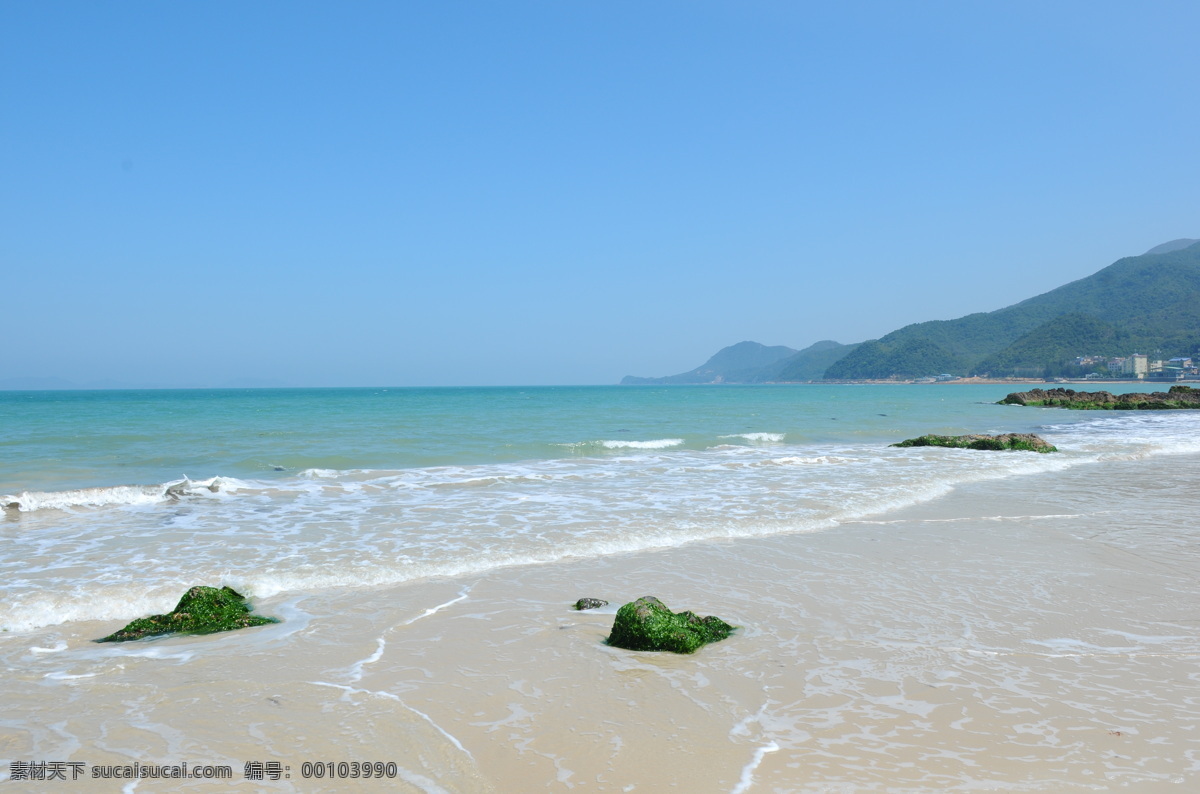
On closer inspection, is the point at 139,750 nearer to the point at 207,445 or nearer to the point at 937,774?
the point at 937,774

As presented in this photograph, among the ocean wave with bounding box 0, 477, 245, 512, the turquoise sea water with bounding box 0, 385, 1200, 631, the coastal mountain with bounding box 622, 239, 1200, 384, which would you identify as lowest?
the turquoise sea water with bounding box 0, 385, 1200, 631

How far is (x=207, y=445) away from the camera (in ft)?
73.5

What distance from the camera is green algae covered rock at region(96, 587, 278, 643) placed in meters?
5.77

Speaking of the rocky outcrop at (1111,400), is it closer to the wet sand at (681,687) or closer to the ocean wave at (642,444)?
the ocean wave at (642,444)

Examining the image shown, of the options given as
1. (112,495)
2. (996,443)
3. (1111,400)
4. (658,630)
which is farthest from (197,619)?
(1111,400)

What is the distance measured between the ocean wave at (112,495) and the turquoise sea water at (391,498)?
4 centimetres

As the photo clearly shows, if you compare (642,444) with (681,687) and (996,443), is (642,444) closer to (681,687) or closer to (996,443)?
(996,443)

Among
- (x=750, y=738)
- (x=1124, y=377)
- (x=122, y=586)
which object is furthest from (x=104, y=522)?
(x=1124, y=377)

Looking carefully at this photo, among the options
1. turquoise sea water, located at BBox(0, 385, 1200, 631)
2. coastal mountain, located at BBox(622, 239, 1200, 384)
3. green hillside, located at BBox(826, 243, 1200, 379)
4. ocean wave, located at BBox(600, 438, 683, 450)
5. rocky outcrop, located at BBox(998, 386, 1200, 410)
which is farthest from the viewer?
green hillside, located at BBox(826, 243, 1200, 379)

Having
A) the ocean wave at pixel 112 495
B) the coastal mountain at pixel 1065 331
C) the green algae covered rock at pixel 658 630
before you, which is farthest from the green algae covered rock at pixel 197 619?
the coastal mountain at pixel 1065 331

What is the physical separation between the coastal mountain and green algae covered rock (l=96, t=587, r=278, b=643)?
15159 cm

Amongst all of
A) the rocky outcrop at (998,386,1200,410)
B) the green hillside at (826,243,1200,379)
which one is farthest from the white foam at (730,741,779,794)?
the green hillside at (826,243,1200,379)

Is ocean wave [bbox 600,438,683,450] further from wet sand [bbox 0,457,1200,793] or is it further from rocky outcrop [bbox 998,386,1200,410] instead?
rocky outcrop [bbox 998,386,1200,410]

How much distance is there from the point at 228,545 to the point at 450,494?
15.0 feet
